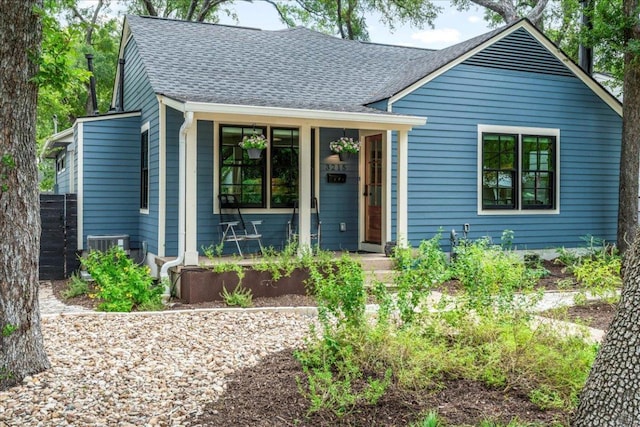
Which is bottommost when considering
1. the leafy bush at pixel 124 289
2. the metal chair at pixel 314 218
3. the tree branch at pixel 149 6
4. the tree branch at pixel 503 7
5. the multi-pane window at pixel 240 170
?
the leafy bush at pixel 124 289

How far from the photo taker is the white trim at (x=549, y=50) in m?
9.61

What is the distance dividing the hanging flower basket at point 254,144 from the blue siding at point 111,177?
2509 millimetres

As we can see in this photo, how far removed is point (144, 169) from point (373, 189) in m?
3.96

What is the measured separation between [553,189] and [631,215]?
1.53 metres

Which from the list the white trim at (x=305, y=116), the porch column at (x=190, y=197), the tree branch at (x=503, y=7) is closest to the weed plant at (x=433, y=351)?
the porch column at (x=190, y=197)

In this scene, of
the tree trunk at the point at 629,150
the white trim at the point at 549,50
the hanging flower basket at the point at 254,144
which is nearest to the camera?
the hanging flower basket at the point at 254,144

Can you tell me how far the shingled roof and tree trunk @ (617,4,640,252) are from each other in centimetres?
254

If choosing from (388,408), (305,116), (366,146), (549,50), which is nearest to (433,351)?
(388,408)

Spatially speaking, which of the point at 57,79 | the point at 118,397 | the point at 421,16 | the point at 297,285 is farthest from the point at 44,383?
the point at 421,16

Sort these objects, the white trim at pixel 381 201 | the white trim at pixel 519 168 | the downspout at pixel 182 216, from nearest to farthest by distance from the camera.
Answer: the downspout at pixel 182 216
the white trim at pixel 381 201
the white trim at pixel 519 168

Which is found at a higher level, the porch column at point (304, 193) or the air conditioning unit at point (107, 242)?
the porch column at point (304, 193)

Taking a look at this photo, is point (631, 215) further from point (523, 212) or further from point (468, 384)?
point (468, 384)

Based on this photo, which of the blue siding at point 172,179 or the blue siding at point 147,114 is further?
the blue siding at point 147,114

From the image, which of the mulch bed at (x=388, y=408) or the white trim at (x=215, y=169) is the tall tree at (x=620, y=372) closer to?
the mulch bed at (x=388, y=408)
